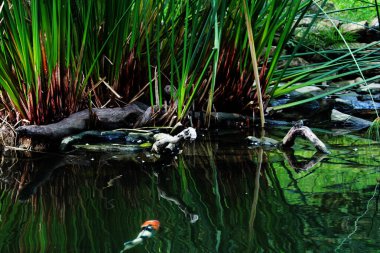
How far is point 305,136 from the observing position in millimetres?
1876

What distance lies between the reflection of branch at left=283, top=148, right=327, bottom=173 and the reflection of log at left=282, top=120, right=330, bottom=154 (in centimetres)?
4

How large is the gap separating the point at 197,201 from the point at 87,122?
102 centimetres

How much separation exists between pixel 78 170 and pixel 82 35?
681 mm

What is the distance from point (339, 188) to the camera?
4.15ft

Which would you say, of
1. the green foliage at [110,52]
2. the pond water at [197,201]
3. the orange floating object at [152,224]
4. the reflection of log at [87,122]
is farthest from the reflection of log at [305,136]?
the orange floating object at [152,224]

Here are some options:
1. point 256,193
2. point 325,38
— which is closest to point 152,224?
point 256,193

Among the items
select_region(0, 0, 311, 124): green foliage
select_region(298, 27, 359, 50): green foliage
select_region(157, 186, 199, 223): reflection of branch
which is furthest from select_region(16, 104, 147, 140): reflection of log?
select_region(298, 27, 359, 50): green foliage

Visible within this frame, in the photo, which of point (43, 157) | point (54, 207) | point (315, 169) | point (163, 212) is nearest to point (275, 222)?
point (163, 212)

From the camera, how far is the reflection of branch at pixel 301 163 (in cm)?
155

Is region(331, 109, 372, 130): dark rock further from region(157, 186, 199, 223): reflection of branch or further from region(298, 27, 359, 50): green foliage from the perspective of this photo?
region(298, 27, 359, 50): green foliage

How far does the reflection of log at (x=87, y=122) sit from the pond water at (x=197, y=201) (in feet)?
0.37

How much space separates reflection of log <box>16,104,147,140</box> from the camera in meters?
1.87

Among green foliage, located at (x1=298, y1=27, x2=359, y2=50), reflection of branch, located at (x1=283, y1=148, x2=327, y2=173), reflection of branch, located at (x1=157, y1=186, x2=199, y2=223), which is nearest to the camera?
reflection of branch, located at (x1=157, y1=186, x2=199, y2=223)

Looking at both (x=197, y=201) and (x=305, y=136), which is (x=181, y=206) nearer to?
(x=197, y=201)
